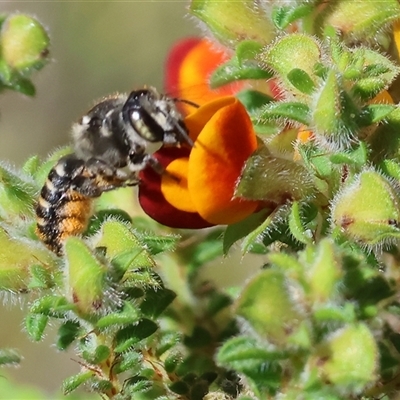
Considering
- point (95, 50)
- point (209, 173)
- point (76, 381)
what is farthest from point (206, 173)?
point (95, 50)

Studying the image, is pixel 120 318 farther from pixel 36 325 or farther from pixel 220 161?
pixel 220 161

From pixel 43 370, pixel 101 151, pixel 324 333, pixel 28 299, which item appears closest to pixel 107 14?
pixel 43 370

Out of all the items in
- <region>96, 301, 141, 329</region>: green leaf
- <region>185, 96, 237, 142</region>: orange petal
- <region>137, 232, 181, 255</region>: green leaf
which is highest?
<region>185, 96, 237, 142</region>: orange petal

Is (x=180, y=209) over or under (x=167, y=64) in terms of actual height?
under

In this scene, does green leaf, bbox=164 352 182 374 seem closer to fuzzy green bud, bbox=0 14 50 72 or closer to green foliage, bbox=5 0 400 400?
green foliage, bbox=5 0 400 400

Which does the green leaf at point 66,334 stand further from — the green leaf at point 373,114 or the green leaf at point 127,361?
the green leaf at point 373,114

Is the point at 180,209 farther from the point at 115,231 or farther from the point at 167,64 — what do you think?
the point at 167,64

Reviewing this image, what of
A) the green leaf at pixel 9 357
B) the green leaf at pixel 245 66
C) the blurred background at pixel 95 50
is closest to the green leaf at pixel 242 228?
the green leaf at pixel 245 66

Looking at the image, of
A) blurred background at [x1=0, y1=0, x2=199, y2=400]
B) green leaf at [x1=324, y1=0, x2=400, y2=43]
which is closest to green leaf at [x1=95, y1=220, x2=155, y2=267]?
green leaf at [x1=324, y1=0, x2=400, y2=43]
